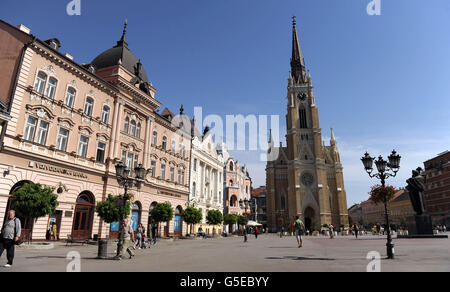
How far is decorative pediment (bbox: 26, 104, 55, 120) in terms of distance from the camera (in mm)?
18023

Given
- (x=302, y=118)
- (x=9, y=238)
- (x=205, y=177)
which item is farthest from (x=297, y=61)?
(x=9, y=238)

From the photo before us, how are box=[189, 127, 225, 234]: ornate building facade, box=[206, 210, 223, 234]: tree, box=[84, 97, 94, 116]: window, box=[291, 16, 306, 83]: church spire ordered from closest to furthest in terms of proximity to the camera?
box=[84, 97, 94, 116]: window → box=[206, 210, 223, 234]: tree → box=[189, 127, 225, 234]: ornate building facade → box=[291, 16, 306, 83]: church spire

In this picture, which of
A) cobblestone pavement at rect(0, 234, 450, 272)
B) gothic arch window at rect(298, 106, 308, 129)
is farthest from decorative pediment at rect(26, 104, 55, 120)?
gothic arch window at rect(298, 106, 308, 129)

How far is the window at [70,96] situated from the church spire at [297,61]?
67.5m

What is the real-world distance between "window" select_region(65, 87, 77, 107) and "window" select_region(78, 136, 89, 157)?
2.90 meters

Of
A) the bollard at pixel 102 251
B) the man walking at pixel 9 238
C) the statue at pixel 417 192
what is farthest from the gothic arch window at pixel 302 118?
the man walking at pixel 9 238

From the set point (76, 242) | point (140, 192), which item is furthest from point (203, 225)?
point (76, 242)

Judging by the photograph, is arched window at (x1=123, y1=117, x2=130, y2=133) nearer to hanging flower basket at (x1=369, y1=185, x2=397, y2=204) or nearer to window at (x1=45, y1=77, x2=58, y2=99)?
window at (x1=45, y1=77, x2=58, y2=99)

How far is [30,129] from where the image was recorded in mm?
18156

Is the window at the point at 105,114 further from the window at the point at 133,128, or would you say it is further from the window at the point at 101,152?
the window at the point at 133,128

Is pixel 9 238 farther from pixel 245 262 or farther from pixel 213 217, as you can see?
pixel 213 217

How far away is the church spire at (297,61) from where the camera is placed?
79625mm

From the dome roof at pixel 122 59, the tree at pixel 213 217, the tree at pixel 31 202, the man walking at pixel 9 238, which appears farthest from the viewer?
the tree at pixel 213 217

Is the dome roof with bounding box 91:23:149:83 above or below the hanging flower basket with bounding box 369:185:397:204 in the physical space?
above
